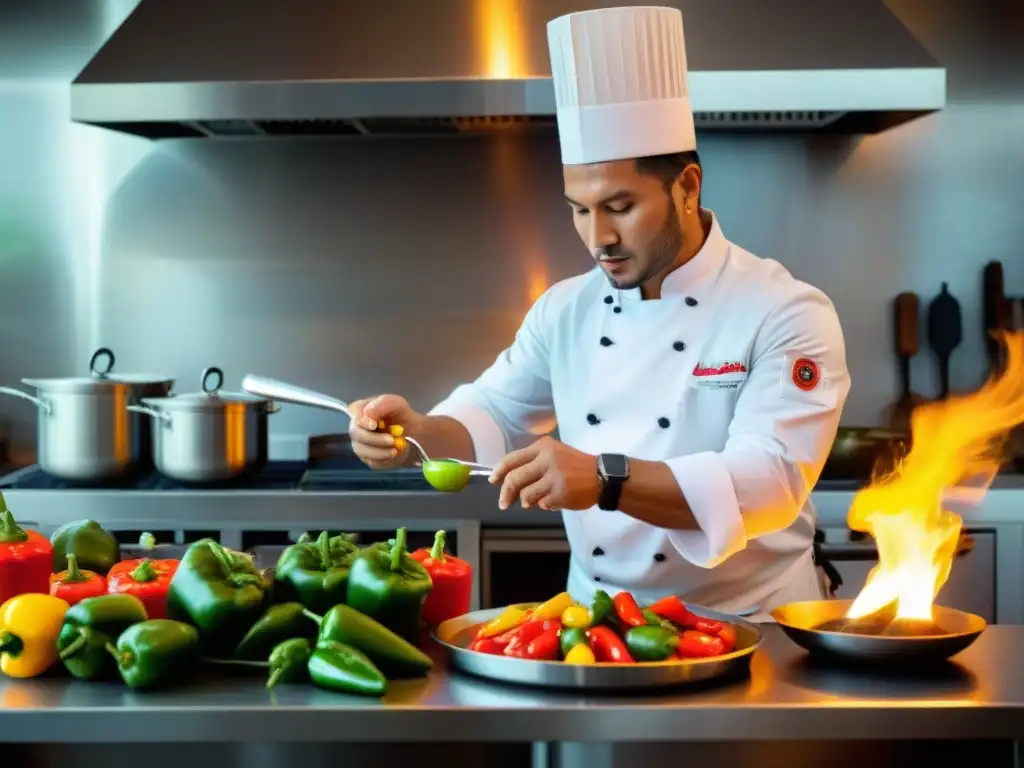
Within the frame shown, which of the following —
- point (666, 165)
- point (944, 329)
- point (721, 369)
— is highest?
point (666, 165)

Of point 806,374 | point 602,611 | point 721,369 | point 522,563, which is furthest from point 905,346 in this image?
point 602,611

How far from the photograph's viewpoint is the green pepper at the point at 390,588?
5.41 feet

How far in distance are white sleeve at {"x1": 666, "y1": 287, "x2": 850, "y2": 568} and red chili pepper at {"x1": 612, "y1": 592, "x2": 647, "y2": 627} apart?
0.34 m

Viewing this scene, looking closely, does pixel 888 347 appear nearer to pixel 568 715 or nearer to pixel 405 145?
pixel 405 145

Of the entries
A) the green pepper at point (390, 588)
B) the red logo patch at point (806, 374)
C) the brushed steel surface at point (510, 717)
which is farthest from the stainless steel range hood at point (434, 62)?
the brushed steel surface at point (510, 717)

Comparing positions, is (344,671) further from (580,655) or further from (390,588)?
(580,655)

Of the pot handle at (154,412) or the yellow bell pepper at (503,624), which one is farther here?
the pot handle at (154,412)

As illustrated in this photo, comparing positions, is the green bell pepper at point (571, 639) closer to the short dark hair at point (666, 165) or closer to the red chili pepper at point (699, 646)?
the red chili pepper at point (699, 646)

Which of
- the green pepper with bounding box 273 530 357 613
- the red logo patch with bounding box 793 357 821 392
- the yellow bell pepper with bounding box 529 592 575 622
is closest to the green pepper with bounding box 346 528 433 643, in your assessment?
the green pepper with bounding box 273 530 357 613

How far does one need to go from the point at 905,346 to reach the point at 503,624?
252 centimetres

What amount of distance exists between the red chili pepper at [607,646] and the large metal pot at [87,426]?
83.6 inches

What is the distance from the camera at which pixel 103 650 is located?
1.57 metres

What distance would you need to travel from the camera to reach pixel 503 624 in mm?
1661

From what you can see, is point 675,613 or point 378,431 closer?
point 675,613
